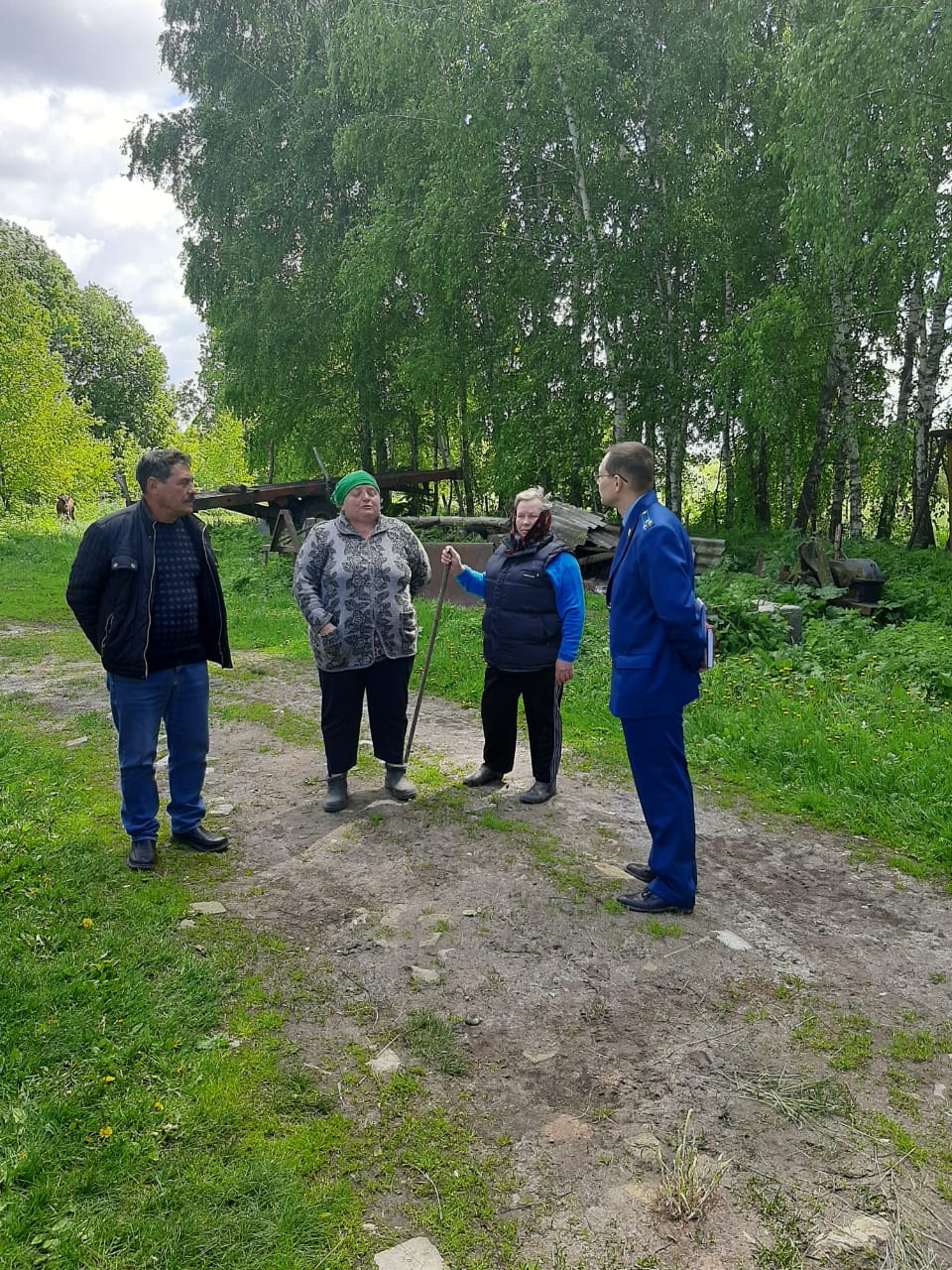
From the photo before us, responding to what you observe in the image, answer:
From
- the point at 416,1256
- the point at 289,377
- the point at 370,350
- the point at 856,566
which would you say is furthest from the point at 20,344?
the point at 416,1256

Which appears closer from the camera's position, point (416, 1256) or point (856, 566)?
point (416, 1256)

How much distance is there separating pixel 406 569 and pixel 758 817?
2589 millimetres

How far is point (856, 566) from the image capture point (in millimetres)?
11352

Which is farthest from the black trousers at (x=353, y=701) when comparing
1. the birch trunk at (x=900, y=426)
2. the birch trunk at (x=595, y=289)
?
the birch trunk at (x=595, y=289)

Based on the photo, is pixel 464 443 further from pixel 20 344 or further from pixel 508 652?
pixel 508 652

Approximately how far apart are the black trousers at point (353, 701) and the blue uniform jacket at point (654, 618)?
1.73 meters

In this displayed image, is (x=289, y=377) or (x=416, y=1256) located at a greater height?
(x=289, y=377)

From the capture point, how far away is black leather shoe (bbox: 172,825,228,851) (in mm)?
4406

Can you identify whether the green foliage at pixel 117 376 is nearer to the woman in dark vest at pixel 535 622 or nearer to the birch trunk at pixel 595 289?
the birch trunk at pixel 595 289

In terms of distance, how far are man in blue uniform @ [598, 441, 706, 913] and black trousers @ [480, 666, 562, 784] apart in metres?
1.34

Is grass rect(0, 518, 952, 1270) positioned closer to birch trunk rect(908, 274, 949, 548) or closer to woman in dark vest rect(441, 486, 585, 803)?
woman in dark vest rect(441, 486, 585, 803)

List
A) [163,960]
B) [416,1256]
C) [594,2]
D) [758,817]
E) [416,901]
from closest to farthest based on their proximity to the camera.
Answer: [416,1256]
[163,960]
[416,901]
[758,817]
[594,2]

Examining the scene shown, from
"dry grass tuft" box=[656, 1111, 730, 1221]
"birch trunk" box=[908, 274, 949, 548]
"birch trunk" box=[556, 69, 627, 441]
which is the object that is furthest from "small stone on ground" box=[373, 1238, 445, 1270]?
"birch trunk" box=[556, 69, 627, 441]

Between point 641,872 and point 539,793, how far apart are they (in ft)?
3.69
